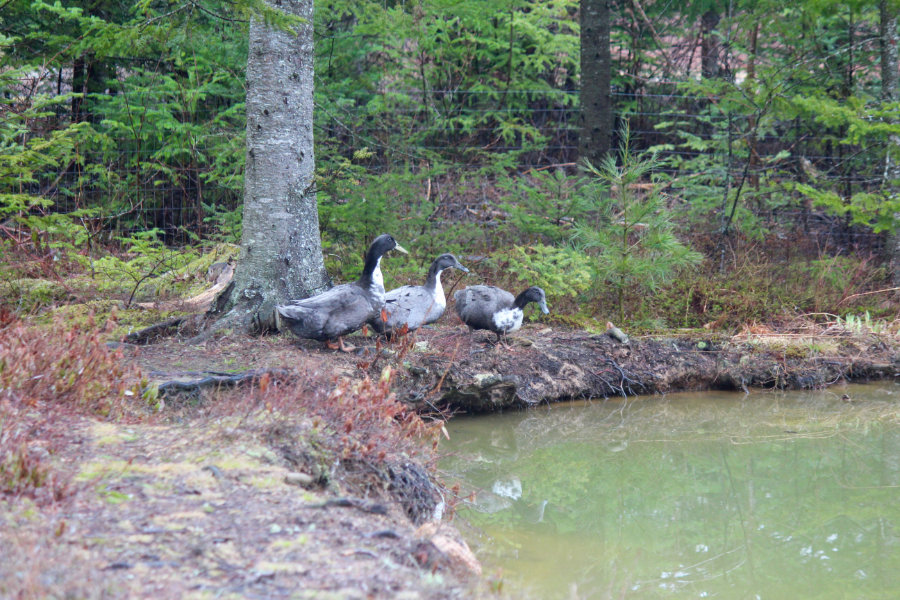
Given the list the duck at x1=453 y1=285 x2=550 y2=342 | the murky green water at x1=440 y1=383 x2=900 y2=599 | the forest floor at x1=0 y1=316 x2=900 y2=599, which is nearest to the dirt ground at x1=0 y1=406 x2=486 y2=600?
the forest floor at x1=0 y1=316 x2=900 y2=599

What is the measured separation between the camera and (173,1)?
782cm

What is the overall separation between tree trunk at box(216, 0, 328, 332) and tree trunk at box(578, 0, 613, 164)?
19.4 ft

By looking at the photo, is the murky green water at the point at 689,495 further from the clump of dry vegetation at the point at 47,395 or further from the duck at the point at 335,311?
the clump of dry vegetation at the point at 47,395

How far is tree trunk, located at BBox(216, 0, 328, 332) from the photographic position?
7.90 metres

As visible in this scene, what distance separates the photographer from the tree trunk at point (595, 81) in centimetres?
1247

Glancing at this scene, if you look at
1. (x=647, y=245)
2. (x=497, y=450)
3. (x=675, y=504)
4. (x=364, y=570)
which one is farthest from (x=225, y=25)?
(x=364, y=570)

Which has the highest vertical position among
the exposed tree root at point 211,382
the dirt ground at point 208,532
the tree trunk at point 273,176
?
the tree trunk at point 273,176

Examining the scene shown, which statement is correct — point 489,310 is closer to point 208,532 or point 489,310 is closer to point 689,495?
point 689,495

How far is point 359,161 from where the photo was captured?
13.6 m

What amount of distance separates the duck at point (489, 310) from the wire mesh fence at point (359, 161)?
2977mm

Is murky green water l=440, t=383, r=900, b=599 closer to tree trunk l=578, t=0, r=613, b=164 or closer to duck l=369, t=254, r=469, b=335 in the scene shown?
duck l=369, t=254, r=469, b=335

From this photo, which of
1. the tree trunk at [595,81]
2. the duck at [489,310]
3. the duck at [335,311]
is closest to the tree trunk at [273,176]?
the duck at [335,311]

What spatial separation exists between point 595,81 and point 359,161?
4.33 meters

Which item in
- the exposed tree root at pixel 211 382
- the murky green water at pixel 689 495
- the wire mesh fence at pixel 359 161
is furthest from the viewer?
the wire mesh fence at pixel 359 161
